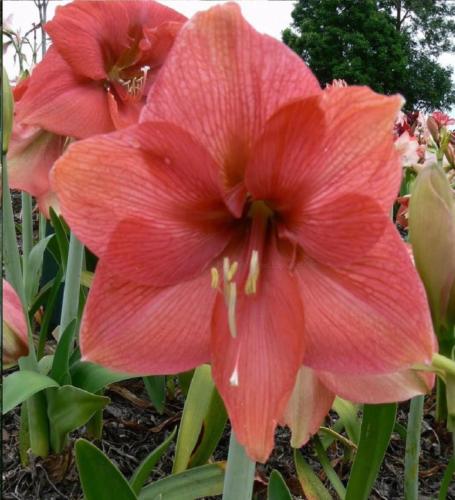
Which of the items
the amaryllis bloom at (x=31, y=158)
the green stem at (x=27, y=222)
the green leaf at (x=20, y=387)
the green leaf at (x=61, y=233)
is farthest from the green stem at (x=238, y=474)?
the green stem at (x=27, y=222)

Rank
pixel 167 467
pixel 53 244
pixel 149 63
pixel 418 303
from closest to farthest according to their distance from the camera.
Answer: pixel 418 303 < pixel 149 63 < pixel 167 467 < pixel 53 244

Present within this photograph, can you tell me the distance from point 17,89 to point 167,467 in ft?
1.82

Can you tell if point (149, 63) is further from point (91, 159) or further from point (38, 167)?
point (91, 159)

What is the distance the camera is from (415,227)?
0.45m

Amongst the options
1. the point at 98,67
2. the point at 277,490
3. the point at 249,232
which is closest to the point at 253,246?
the point at 249,232

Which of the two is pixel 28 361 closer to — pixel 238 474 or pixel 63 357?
pixel 63 357

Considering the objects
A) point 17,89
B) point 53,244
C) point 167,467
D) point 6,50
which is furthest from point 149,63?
point 6,50

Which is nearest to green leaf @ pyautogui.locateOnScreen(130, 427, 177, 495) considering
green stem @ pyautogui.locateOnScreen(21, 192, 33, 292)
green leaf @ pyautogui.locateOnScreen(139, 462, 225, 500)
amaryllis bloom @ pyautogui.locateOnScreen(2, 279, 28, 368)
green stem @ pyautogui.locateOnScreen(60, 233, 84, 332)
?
green leaf @ pyautogui.locateOnScreen(139, 462, 225, 500)

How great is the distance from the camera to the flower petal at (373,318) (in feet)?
1.18

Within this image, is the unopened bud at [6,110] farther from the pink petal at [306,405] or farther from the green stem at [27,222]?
the green stem at [27,222]

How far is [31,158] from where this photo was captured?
88cm

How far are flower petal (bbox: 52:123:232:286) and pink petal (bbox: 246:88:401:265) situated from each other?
0.13 feet

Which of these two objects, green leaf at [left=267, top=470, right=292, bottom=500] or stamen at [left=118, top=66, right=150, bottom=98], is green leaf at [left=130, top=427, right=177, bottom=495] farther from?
stamen at [left=118, top=66, right=150, bottom=98]

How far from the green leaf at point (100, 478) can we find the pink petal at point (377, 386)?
0.80ft
